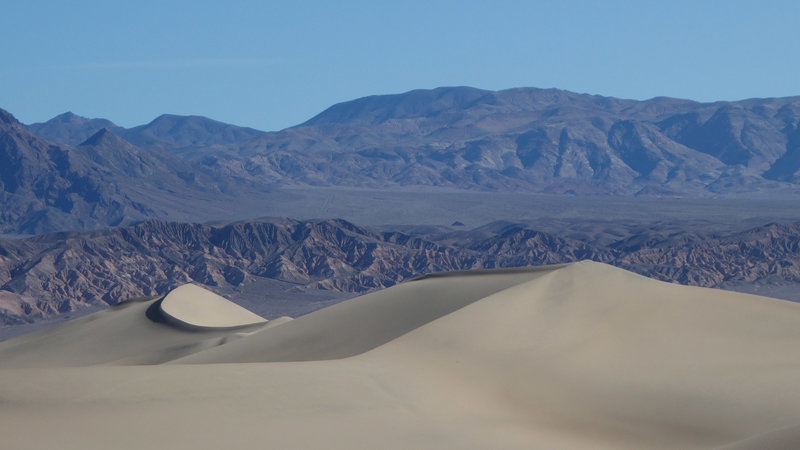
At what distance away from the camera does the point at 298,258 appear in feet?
452

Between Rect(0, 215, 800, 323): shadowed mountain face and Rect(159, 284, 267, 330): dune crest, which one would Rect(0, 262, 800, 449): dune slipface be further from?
Rect(0, 215, 800, 323): shadowed mountain face

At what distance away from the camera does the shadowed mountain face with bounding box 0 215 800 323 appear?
120 meters

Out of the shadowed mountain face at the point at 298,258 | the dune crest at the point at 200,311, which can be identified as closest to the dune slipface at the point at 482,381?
the dune crest at the point at 200,311

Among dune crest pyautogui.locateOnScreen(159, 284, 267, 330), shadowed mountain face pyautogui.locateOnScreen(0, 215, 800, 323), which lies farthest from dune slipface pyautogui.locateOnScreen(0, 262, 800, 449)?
shadowed mountain face pyautogui.locateOnScreen(0, 215, 800, 323)

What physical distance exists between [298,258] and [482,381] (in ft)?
375

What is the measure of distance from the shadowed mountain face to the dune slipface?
80002 millimetres

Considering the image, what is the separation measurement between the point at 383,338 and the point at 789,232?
409 feet

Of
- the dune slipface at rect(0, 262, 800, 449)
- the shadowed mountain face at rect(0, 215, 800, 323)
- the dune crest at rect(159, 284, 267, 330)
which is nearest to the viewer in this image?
the dune slipface at rect(0, 262, 800, 449)

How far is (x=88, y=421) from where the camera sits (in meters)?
19.2

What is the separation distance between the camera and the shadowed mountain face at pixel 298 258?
12044 centimetres

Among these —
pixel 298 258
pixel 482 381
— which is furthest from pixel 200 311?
pixel 298 258

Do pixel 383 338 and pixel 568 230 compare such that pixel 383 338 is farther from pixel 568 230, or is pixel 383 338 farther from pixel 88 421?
pixel 568 230

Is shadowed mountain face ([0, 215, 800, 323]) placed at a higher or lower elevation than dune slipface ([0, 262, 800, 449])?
lower

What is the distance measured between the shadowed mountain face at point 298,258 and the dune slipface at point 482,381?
80002 millimetres
